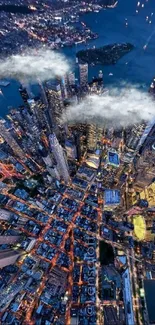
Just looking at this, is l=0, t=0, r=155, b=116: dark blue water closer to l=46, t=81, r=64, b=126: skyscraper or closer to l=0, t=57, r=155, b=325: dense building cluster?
l=0, t=57, r=155, b=325: dense building cluster

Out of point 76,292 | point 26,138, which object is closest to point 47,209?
point 76,292

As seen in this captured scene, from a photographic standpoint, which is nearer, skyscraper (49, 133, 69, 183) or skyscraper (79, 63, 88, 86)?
skyscraper (49, 133, 69, 183)

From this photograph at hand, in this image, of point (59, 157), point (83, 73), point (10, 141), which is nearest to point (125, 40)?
point (83, 73)

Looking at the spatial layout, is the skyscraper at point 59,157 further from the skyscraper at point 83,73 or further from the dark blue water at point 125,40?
A: the dark blue water at point 125,40

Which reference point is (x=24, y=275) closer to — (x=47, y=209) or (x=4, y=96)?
(x=47, y=209)

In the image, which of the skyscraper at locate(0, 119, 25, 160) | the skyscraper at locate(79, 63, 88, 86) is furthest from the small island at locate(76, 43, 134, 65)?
the skyscraper at locate(0, 119, 25, 160)

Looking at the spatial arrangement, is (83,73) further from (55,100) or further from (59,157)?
(59,157)
